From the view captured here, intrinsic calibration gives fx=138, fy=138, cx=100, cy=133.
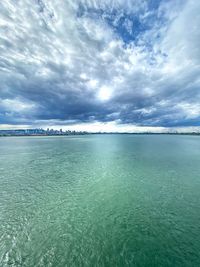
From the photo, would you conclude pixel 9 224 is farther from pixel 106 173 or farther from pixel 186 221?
pixel 106 173

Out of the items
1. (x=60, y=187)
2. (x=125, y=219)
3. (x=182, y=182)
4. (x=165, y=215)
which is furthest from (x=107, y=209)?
(x=182, y=182)

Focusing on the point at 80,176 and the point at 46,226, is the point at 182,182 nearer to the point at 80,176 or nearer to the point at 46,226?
the point at 80,176

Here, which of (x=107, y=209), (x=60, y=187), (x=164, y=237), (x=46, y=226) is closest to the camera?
(x=164, y=237)

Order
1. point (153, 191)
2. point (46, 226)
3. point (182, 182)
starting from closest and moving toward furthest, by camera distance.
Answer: point (46, 226) < point (153, 191) < point (182, 182)

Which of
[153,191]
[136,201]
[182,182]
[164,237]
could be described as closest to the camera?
[164,237]

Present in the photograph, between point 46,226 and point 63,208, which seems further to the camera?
point 63,208

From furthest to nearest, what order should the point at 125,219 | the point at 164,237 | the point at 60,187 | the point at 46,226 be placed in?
the point at 60,187 < the point at 125,219 < the point at 46,226 < the point at 164,237

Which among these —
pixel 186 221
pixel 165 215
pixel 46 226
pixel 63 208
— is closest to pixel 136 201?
pixel 165 215

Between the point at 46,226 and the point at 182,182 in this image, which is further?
the point at 182,182
